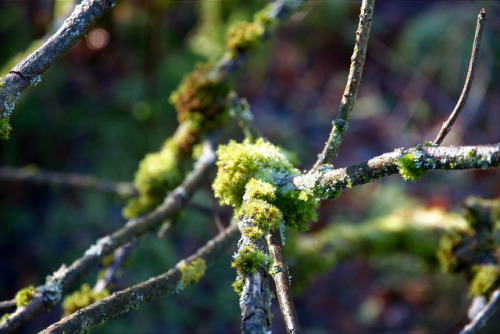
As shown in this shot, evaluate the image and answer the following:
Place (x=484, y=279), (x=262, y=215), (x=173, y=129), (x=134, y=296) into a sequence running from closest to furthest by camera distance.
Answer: (x=262, y=215)
(x=134, y=296)
(x=484, y=279)
(x=173, y=129)

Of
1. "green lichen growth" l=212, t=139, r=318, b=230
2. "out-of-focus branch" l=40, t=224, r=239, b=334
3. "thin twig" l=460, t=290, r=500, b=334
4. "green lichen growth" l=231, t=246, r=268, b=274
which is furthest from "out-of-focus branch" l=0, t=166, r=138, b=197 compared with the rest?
"thin twig" l=460, t=290, r=500, b=334

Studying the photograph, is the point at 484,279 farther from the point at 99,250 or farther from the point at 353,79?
the point at 99,250

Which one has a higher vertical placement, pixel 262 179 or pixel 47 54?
pixel 47 54

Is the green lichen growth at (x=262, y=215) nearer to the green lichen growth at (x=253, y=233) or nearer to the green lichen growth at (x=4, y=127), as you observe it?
the green lichen growth at (x=253, y=233)

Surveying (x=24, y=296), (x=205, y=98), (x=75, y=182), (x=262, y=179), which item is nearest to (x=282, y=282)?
(x=262, y=179)

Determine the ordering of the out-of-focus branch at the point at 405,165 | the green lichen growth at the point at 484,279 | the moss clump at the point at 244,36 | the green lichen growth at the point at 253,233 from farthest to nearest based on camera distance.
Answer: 1. the moss clump at the point at 244,36
2. the green lichen growth at the point at 484,279
3. the green lichen growth at the point at 253,233
4. the out-of-focus branch at the point at 405,165

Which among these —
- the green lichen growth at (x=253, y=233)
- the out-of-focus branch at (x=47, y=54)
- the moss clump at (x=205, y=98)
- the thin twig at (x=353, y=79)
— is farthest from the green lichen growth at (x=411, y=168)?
the moss clump at (x=205, y=98)

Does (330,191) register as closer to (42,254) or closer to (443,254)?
(443,254)
